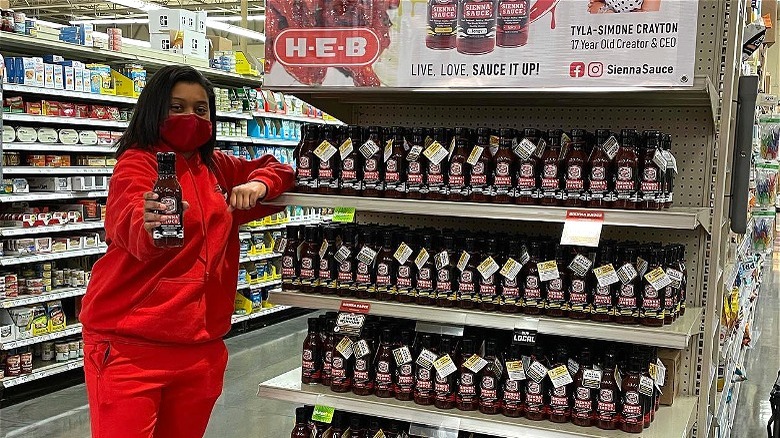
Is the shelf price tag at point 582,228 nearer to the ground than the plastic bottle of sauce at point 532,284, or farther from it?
farther from it

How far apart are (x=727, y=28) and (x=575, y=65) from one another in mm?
760

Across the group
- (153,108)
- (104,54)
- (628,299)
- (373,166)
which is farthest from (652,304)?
(104,54)

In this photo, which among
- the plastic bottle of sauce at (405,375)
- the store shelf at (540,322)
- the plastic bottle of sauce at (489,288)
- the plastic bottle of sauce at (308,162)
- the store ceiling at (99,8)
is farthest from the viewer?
the store ceiling at (99,8)

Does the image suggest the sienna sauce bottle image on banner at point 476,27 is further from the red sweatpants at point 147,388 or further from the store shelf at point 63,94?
the store shelf at point 63,94

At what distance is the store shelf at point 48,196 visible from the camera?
5.01 meters

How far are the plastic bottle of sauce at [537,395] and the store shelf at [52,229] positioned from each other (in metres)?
3.87

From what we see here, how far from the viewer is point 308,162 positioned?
276 cm

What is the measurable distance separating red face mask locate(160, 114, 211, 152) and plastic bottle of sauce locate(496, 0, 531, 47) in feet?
3.30

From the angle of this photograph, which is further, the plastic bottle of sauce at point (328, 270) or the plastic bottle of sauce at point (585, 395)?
the plastic bottle of sauce at point (328, 270)

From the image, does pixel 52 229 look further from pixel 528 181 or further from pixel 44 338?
pixel 528 181

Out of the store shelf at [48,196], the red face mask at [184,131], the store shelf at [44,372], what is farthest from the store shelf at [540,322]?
the store shelf at [44,372]

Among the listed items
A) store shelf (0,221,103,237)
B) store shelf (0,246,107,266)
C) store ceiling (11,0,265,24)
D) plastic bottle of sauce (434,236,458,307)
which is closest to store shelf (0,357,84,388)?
store shelf (0,246,107,266)

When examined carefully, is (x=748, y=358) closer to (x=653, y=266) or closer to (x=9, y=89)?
(x=653, y=266)

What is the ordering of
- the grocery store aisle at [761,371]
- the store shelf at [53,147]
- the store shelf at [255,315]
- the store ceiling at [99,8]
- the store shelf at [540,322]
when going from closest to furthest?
the store shelf at [540,322], the store shelf at [53,147], the grocery store aisle at [761,371], the store shelf at [255,315], the store ceiling at [99,8]
